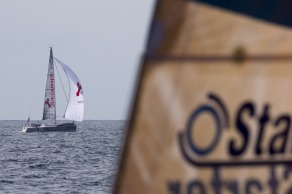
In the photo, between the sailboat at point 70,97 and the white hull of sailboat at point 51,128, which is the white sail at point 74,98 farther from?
the white hull of sailboat at point 51,128

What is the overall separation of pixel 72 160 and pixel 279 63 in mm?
35720

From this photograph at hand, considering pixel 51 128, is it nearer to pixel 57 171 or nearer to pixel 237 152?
pixel 57 171

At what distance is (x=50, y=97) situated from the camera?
2292 inches

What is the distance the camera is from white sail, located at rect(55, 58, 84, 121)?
58.2 metres

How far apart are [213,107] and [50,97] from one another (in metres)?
55.6

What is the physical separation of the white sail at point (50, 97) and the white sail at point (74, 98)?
103 cm

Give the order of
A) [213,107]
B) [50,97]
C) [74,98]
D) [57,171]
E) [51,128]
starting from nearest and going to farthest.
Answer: [213,107], [57,171], [50,97], [74,98], [51,128]

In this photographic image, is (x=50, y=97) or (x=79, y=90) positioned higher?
(x=79, y=90)

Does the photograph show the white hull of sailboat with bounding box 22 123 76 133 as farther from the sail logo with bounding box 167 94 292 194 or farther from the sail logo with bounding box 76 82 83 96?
the sail logo with bounding box 167 94 292 194

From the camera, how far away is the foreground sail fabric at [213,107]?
9.42ft

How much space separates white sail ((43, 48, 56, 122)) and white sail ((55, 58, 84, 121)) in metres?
1.03

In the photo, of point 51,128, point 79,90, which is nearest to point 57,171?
point 79,90

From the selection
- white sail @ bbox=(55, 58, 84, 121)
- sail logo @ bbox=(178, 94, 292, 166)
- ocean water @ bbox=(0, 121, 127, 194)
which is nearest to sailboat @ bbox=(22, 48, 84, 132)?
white sail @ bbox=(55, 58, 84, 121)

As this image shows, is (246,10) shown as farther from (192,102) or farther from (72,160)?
(72,160)
